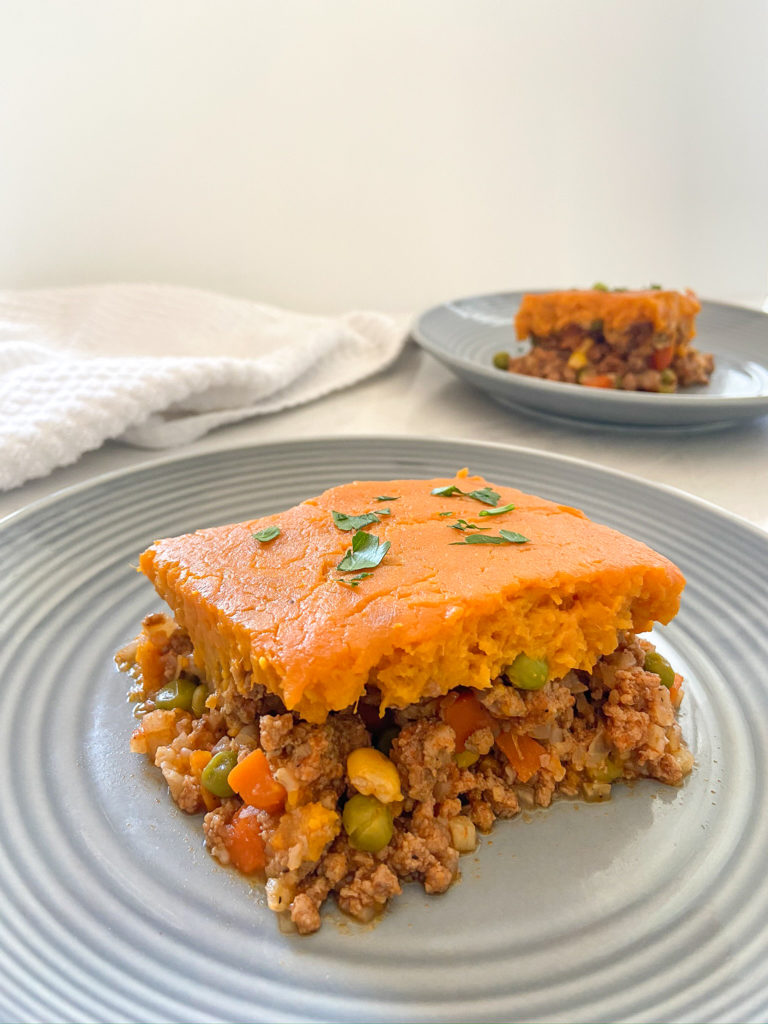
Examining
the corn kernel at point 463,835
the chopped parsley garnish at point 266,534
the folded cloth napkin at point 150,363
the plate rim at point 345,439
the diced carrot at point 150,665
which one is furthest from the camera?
the folded cloth napkin at point 150,363

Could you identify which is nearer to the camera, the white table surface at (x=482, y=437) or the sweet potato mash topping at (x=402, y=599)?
the sweet potato mash topping at (x=402, y=599)

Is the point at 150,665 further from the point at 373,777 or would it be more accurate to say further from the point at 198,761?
the point at 373,777

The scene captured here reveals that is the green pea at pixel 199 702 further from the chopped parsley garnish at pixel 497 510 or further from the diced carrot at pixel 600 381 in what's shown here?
the diced carrot at pixel 600 381

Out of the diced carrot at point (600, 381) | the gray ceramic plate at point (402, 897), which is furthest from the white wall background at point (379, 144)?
the gray ceramic plate at point (402, 897)

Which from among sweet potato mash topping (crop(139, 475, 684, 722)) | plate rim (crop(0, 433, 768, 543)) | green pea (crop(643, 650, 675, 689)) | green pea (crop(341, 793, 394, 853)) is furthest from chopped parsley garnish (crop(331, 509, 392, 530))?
plate rim (crop(0, 433, 768, 543))

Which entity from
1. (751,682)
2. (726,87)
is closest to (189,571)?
(751,682)

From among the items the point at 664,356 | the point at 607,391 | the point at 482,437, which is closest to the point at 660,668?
the point at 607,391
